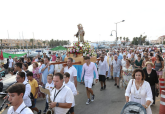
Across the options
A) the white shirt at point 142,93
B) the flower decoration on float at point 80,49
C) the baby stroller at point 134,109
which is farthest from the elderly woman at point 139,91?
the flower decoration on float at point 80,49

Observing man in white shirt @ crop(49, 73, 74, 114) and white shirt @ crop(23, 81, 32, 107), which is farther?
white shirt @ crop(23, 81, 32, 107)

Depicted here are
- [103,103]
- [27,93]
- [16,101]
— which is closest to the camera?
[16,101]

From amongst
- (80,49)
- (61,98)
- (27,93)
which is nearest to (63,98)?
(61,98)

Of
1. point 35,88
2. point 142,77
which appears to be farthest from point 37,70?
point 142,77

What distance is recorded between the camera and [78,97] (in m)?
6.22

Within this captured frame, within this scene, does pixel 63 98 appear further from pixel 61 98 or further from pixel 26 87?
pixel 26 87

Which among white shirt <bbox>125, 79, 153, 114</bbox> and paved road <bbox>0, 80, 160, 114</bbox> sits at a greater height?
Result: white shirt <bbox>125, 79, 153, 114</bbox>

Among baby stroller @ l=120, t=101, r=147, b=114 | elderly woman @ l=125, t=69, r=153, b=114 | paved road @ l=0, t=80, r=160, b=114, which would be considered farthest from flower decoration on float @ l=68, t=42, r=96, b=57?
baby stroller @ l=120, t=101, r=147, b=114

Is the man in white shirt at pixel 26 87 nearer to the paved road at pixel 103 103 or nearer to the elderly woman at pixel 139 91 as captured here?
the paved road at pixel 103 103

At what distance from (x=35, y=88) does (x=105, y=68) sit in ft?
13.4

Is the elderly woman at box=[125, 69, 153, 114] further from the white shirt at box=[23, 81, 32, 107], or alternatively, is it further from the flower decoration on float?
the flower decoration on float

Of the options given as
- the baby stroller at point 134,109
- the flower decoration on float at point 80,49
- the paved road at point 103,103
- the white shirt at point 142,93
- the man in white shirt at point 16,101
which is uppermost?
the flower decoration on float at point 80,49

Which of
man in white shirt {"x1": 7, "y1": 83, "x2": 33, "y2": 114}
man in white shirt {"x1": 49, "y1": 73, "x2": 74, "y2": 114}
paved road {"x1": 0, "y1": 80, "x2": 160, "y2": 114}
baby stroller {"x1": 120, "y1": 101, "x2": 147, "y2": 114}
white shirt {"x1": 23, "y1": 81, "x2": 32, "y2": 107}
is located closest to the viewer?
man in white shirt {"x1": 7, "y1": 83, "x2": 33, "y2": 114}

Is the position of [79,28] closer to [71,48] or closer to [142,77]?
[71,48]
